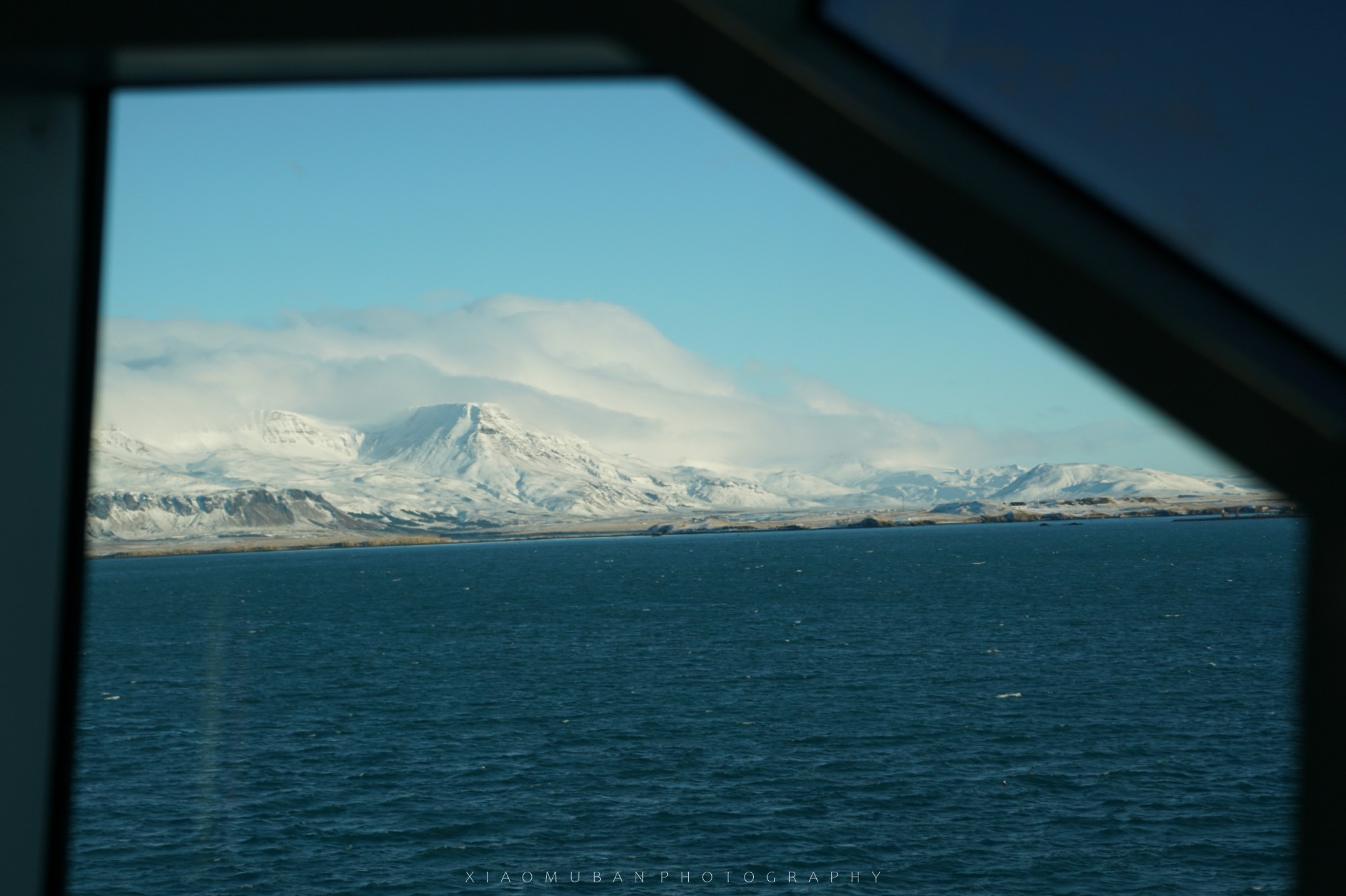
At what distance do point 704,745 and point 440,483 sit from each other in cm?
12912

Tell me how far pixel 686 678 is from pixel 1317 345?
2838 cm

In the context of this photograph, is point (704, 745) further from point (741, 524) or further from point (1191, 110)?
point (741, 524)

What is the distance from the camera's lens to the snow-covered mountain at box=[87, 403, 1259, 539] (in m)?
101

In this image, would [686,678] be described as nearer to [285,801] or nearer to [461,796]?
[461,796]

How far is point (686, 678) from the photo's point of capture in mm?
28734

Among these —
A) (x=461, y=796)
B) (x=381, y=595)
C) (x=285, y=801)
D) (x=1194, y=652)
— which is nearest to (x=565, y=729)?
(x=461, y=796)

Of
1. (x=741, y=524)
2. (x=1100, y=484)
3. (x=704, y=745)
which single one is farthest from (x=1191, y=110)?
(x=1100, y=484)

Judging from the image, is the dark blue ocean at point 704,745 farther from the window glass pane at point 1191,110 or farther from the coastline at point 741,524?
the coastline at point 741,524

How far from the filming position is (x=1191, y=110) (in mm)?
1131

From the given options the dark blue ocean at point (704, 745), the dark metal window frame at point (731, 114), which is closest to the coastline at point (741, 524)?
the dark blue ocean at point (704, 745)

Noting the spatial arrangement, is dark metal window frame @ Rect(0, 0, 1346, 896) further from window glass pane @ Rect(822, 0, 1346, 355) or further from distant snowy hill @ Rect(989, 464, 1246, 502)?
distant snowy hill @ Rect(989, 464, 1246, 502)

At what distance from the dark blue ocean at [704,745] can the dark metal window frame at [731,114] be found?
0.10 m

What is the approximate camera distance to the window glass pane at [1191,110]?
41.7 inches

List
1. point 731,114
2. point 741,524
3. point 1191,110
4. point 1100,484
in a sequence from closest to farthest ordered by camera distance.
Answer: point 1191,110 → point 731,114 → point 1100,484 → point 741,524
